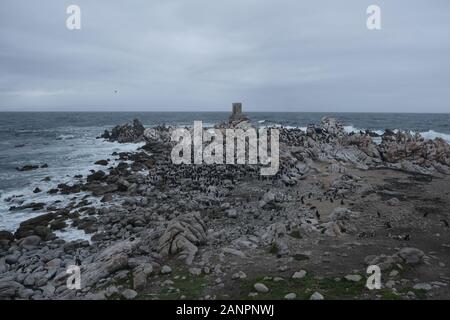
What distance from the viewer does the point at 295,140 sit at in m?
46.5

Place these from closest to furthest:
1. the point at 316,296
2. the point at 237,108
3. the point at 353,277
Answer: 1. the point at 316,296
2. the point at 353,277
3. the point at 237,108

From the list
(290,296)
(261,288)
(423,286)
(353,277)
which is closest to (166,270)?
(261,288)

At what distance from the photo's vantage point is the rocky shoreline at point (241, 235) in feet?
42.3

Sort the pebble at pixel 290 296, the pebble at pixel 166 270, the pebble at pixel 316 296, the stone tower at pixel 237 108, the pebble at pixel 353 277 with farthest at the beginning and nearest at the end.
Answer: the stone tower at pixel 237 108 < the pebble at pixel 166 270 < the pebble at pixel 353 277 < the pebble at pixel 290 296 < the pebble at pixel 316 296

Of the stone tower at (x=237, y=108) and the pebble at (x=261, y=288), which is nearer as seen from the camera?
the pebble at (x=261, y=288)

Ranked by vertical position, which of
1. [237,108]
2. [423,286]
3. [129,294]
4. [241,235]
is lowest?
[129,294]

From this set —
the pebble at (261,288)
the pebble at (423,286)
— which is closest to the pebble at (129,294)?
the pebble at (261,288)

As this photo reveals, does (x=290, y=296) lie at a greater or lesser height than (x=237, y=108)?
lesser

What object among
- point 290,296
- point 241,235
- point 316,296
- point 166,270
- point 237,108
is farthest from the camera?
point 237,108

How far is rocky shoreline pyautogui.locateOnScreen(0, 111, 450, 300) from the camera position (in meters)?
12.9

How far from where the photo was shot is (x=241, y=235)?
18.4m

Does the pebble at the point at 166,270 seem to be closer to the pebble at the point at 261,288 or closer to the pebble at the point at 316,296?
the pebble at the point at 261,288

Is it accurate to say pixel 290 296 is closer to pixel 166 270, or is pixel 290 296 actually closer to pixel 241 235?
pixel 166 270
